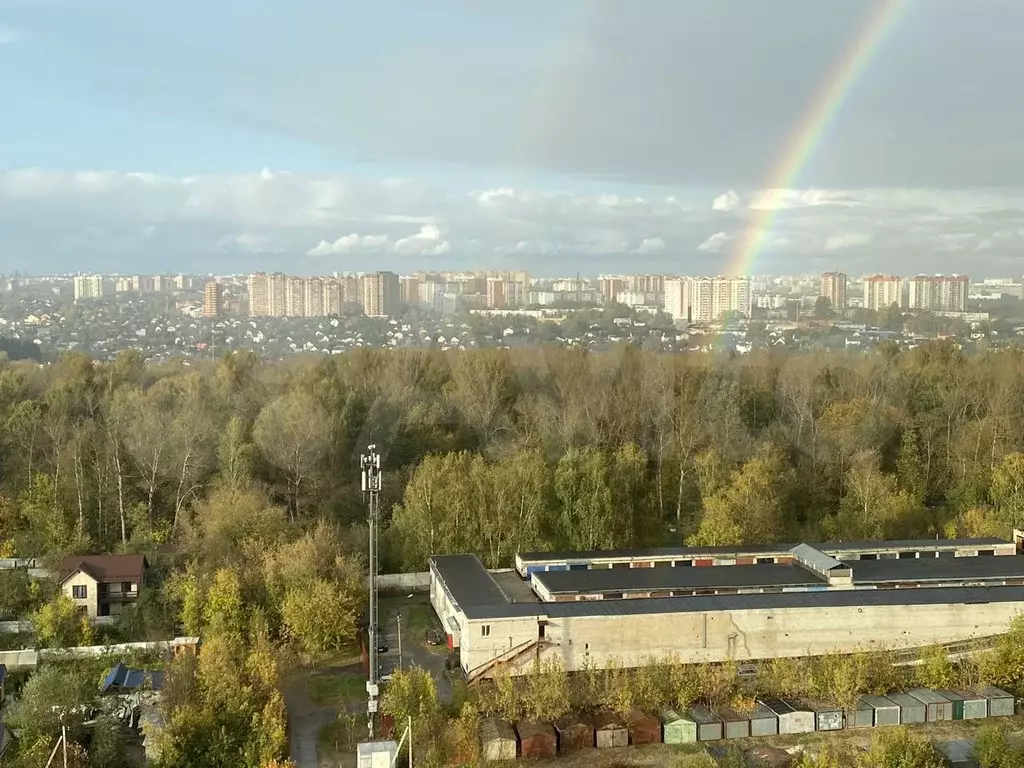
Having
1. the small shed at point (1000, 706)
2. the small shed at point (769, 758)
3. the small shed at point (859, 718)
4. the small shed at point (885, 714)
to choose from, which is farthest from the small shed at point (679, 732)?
the small shed at point (1000, 706)

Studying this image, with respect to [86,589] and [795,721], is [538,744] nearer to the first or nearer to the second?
[795,721]

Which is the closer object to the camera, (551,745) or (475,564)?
(551,745)

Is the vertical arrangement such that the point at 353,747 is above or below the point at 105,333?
below

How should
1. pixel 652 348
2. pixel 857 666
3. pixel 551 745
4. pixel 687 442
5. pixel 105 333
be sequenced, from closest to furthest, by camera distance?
pixel 551 745 < pixel 857 666 < pixel 687 442 < pixel 652 348 < pixel 105 333

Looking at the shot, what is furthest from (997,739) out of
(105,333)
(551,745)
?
(105,333)

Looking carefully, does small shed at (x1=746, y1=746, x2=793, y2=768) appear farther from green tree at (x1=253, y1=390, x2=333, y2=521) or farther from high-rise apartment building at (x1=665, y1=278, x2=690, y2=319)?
high-rise apartment building at (x1=665, y1=278, x2=690, y2=319)

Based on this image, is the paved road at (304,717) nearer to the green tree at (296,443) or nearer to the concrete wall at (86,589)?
the concrete wall at (86,589)

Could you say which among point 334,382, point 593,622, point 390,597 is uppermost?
point 334,382

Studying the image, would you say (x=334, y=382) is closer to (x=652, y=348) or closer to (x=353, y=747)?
(x=652, y=348)
